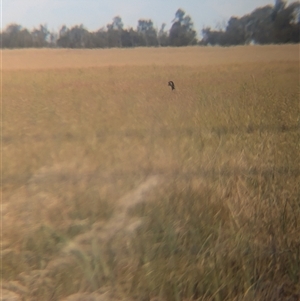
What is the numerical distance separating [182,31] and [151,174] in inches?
37.9

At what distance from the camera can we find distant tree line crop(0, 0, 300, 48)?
3578mm

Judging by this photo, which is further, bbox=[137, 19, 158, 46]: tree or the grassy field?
bbox=[137, 19, 158, 46]: tree

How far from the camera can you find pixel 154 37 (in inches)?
143

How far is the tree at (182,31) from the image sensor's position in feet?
11.4

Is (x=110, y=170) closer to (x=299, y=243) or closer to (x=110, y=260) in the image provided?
(x=110, y=260)

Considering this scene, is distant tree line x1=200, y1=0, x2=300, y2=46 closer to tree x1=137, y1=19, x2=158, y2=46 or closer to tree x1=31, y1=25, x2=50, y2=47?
tree x1=137, y1=19, x2=158, y2=46

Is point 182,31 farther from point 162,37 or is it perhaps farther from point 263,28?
point 263,28

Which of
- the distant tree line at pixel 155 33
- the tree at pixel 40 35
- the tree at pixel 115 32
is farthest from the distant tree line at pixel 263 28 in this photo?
the tree at pixel 40 35

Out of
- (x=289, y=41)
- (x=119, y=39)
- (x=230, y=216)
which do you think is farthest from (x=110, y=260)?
(x=289, y=41)

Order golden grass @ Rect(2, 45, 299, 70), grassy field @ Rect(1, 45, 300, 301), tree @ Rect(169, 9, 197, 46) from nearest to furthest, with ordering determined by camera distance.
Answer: grassy field @ Rect(1, 45, 300, 301) < tree @ Rect(169, 9, 197, 46) < golden grass @ Rect(2, 45, 299, 70)

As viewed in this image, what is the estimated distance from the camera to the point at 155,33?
3.61 meters

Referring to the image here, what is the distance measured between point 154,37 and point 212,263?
5.18ft

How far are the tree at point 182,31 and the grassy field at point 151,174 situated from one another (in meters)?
0.09

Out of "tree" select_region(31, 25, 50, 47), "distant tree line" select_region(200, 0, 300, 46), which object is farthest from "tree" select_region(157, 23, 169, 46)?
"tree" select_region(31, 25, 50, 47)
